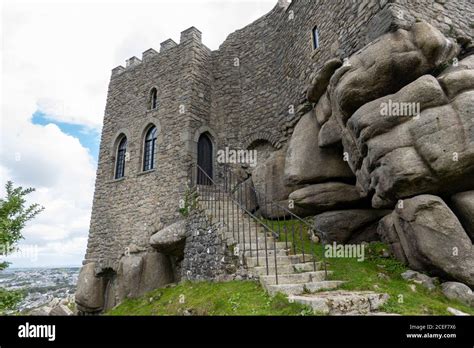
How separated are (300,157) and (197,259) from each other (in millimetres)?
3959

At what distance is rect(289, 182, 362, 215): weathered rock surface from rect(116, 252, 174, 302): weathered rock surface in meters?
4.82

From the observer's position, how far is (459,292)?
4496 mm

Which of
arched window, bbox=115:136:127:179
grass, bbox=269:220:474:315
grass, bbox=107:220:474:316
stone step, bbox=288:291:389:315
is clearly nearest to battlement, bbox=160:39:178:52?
arched window, bbox=115:136:127:179

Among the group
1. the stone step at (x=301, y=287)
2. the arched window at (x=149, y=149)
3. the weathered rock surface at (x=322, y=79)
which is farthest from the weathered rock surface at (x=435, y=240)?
the arched window at (x=149, y=149)

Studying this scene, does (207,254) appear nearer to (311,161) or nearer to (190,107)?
(311,161)

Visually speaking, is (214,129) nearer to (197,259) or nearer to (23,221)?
(197,259)

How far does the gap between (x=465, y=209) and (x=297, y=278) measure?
3.16 metres

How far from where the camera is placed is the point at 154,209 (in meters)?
11.1

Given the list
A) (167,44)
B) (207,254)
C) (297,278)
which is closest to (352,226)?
(297,278)

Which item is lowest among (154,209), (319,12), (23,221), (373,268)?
(373,268)

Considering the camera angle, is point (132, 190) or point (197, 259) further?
point (132, 190)

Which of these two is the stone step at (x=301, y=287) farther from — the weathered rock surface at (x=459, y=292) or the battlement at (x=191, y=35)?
the battlement at (x=191, y=35)

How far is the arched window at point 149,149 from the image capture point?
1216 cm
